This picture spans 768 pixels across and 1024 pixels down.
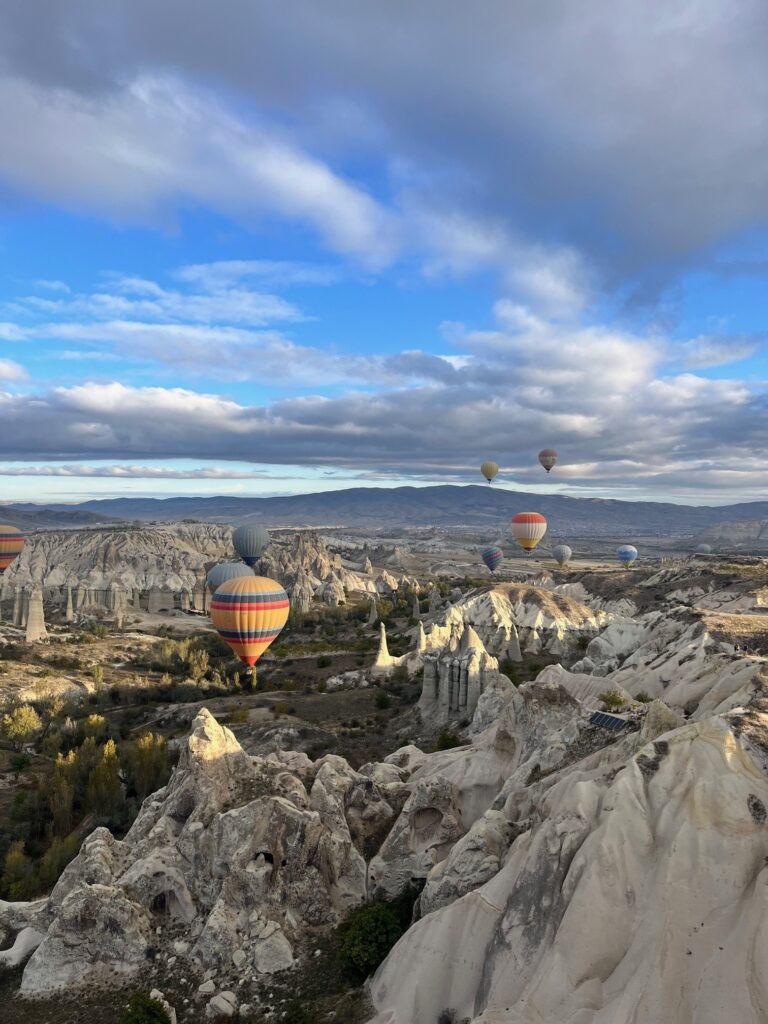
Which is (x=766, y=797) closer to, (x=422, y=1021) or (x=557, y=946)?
(x=557, y=946)

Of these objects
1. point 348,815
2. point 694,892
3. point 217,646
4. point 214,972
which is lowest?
point 217,646

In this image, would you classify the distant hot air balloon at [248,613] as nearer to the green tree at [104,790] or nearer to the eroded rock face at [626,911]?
the green tree at [104,790]

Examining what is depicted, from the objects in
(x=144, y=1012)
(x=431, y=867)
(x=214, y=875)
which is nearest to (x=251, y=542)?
(x=214, y=875)

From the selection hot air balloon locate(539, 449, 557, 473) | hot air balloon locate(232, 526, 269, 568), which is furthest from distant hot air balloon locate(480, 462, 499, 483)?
hot air balloon locate(232, 526, 269, 568)

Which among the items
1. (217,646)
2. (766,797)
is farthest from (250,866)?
(217,646)

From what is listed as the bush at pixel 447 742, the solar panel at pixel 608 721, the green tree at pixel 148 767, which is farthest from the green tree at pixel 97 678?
the solar panel at pixel 608 721

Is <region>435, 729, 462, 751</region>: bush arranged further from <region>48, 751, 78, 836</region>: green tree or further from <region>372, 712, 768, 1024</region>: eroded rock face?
<region>372, 712, 768, 1024</region>: eroded rock face
